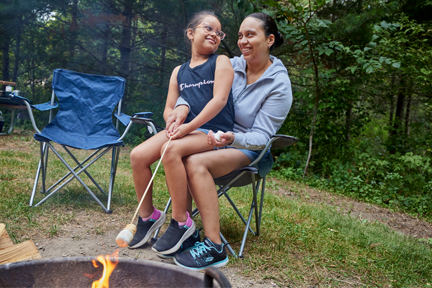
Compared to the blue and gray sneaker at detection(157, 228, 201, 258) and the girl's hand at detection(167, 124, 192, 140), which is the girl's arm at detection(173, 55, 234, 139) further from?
the blue and gray sneaker at detection(157, 228, 201, 258)

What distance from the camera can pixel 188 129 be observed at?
5.38 ft

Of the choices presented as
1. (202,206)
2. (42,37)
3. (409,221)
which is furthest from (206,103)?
(42,37)

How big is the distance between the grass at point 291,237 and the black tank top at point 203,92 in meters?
0.72

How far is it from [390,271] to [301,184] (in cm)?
242

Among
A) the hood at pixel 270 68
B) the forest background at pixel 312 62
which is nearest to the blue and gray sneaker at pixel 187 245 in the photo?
the hood at pixel 270 68

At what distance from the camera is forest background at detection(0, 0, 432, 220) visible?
3.98 meters

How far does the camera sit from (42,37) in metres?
6.37

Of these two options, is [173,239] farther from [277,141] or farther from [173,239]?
[277,141]

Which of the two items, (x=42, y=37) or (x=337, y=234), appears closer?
(x=337, y=234)

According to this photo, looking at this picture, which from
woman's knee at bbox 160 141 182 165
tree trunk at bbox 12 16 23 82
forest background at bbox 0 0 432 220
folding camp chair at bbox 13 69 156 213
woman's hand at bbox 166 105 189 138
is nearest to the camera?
woman's knee at bbox 160 141 182 165

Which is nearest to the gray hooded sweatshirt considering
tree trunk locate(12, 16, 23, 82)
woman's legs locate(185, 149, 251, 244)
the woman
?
the woman

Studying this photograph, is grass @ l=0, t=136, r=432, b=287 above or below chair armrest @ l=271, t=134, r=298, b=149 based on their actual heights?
below

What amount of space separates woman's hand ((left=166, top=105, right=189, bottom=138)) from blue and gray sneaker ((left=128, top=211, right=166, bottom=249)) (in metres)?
0.47

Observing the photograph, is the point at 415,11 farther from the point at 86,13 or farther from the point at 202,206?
the point at 86,13
